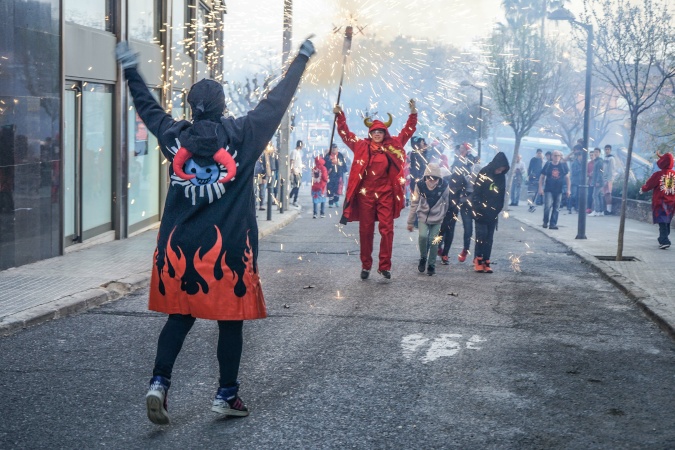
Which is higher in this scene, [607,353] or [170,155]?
[170,155]

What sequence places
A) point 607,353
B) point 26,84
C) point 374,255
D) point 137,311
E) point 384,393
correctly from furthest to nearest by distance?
point 374,255, point 26,84, point 137,311, point 607,353, point 384,393

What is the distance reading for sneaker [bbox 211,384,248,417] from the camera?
5.24 meters

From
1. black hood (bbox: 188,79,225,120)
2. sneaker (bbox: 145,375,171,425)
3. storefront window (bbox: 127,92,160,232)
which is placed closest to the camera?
sneaker (bbox: 145,375,171,425)

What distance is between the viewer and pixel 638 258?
14.7 metres

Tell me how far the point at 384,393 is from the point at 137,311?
3.84 m

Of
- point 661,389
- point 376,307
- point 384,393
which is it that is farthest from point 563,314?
point 384,393

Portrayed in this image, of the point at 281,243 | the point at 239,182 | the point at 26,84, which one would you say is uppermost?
the point at 26,84

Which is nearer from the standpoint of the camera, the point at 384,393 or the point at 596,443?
the point at 596,443

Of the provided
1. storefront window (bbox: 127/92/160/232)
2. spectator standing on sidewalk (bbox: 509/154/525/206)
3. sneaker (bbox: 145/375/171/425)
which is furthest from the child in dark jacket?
spectator standing on sidewalk (bbox: 509/154/525/206)

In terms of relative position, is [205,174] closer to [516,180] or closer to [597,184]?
[597,184]

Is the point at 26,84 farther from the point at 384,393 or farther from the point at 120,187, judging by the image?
the point at 384,393

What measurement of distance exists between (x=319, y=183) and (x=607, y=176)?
28.1 feet

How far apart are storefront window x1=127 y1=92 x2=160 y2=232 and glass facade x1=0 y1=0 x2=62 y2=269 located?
3743 mm

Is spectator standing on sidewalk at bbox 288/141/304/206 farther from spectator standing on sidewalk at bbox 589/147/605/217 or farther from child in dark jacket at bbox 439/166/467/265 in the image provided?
child in dark jacket at bbox 439/166/467/265
